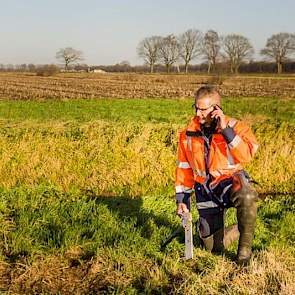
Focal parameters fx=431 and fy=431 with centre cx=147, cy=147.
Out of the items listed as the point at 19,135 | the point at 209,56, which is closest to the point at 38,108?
the point at 19,135

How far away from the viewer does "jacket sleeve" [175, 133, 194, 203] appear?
4402 millimetres

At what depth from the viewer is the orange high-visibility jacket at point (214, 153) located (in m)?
3.98

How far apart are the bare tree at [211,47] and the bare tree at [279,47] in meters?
12.0

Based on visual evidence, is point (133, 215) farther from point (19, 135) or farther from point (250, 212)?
point (19, 135)

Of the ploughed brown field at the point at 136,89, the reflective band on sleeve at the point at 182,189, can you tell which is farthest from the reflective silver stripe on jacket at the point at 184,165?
the ploughed brown field at the point at 136,89

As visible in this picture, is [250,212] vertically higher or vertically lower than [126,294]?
higher

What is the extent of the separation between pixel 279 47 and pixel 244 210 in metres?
83.2

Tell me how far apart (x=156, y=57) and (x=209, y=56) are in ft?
43.0

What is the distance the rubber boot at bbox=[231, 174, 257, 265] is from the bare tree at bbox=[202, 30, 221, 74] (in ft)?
290

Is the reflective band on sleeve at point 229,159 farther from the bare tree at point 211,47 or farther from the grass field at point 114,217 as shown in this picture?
the bare tree at point 211,47

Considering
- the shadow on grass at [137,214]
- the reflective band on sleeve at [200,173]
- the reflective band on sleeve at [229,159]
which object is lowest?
the shadow on grass at [137,214]

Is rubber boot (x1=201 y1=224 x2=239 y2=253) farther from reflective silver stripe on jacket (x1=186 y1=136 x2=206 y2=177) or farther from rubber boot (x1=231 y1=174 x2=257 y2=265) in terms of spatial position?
reflective silver stripe on jacket (x1=186 y1=136 x2=206 y2=177)

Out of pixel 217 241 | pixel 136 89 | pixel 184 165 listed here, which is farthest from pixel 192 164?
pixel 136 89

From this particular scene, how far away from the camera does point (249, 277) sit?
149 inches
